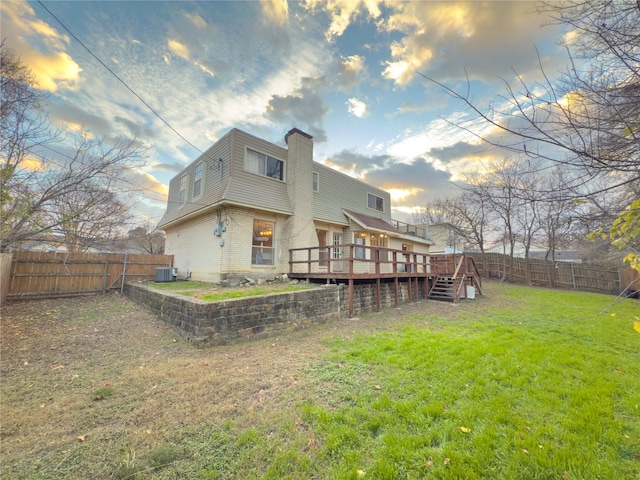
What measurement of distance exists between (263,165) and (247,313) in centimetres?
733

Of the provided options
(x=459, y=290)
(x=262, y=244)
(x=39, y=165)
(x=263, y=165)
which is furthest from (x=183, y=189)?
(x=459, y=290)

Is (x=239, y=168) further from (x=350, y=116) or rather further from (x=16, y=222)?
(x=16, y=222)

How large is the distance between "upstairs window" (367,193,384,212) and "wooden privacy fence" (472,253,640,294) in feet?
30.1

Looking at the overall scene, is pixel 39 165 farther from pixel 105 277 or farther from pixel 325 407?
pixel 325 407

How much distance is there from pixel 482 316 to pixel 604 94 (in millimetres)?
7272

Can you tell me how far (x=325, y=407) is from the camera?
9.72 ft

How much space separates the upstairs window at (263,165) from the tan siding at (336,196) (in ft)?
5.56

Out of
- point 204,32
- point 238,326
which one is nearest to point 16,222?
point 238,326

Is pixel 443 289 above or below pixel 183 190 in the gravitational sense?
below

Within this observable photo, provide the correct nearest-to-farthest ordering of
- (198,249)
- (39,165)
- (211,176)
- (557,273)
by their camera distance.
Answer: (39,165), (211,176), (198,249), (557,273)

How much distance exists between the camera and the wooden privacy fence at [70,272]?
859 cm

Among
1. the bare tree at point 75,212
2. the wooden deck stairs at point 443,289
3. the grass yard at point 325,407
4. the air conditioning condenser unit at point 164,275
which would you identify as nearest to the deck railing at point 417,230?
the wooden deck stairs at point 443,289

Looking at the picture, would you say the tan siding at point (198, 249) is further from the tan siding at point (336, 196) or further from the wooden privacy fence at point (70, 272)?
the tan siding at point (336, 196)

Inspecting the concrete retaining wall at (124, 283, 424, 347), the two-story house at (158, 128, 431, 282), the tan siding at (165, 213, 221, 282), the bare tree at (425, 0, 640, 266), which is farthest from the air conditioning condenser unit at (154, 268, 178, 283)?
the bare tree at (425, 0, 640, 266)
